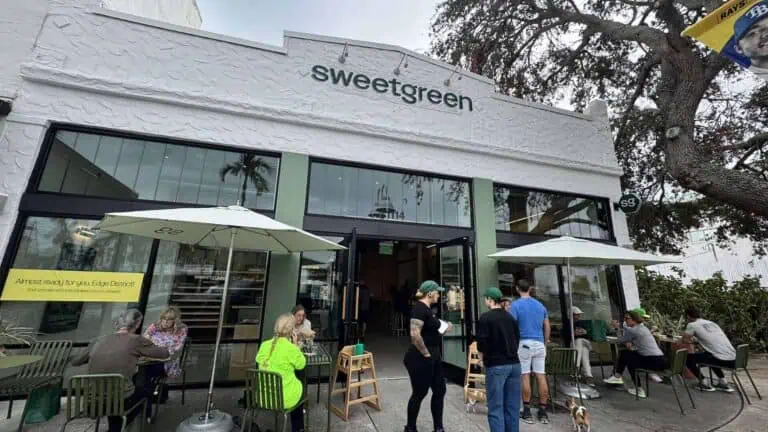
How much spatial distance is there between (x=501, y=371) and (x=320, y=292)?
3059mm

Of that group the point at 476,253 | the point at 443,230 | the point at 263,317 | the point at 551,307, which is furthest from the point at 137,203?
the point at 551,307

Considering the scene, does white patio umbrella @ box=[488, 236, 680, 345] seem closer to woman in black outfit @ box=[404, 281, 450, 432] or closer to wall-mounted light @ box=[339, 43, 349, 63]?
woman in black outfit @ box=[404, 281, 450, 432]

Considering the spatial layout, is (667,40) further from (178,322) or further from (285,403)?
(178,322)

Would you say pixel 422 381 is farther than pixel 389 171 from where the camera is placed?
No

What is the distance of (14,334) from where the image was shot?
391 centimetres

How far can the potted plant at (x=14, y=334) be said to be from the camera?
12.5 ft

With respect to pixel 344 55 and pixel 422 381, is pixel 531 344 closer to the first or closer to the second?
pixel 422 381

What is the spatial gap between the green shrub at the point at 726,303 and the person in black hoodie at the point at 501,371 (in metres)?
7.90

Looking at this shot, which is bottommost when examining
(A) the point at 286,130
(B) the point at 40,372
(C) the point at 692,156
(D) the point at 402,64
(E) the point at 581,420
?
(E) the point at 581,420

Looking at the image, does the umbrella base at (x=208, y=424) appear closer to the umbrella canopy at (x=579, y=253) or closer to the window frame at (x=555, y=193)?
the umbrella canopy at (x=579, y=253)

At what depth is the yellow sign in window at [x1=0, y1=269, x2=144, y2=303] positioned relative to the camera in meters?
4.05

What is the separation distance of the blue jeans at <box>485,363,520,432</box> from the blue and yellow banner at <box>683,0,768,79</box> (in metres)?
4.04

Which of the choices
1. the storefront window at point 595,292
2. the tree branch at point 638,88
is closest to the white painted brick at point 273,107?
the storefront window at point 595,292

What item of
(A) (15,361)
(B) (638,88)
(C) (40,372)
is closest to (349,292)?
(A) (15,361)
